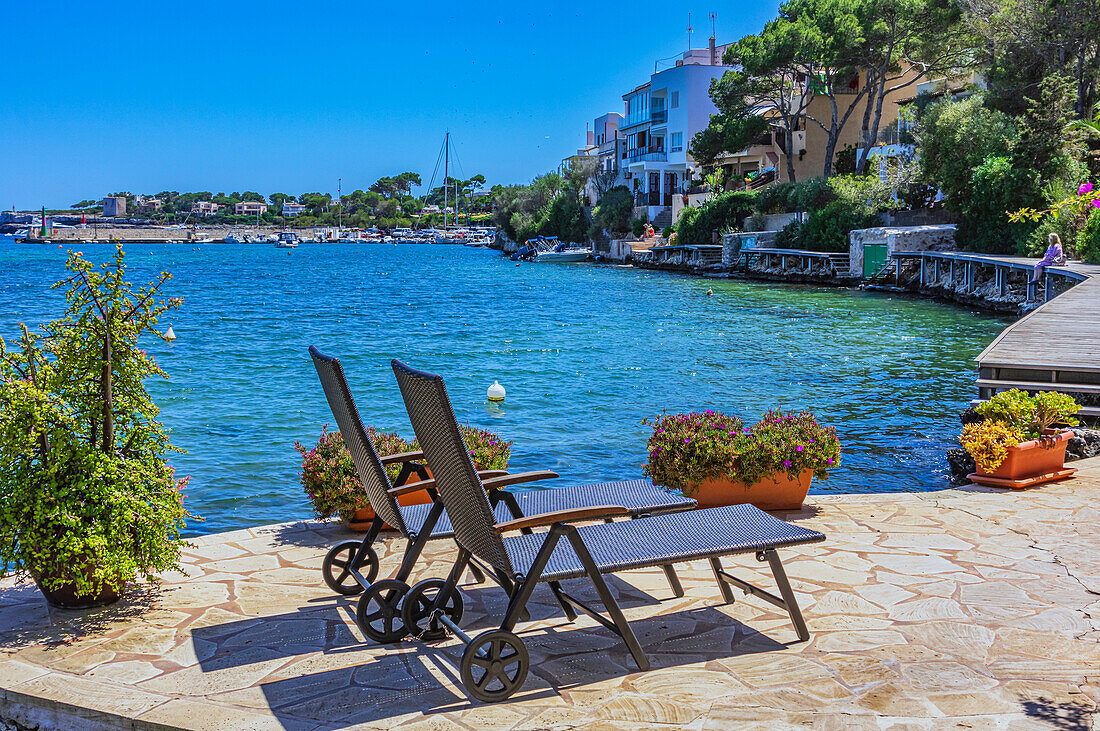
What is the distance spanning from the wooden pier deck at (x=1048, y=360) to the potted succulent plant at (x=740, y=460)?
482 cm

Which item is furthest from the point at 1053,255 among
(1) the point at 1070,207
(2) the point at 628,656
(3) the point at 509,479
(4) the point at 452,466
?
(4) the point at 452,466

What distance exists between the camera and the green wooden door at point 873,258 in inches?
1543

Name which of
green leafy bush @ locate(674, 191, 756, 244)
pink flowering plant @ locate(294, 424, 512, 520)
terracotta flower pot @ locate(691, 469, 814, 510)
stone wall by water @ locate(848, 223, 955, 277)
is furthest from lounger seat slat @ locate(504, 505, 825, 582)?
green leafy bush @ locate(674, 191, 756, 244)

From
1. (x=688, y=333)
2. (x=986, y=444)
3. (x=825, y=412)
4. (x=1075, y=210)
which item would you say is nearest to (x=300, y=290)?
(x=688, y=333)

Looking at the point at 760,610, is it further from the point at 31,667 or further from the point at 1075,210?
the point at 1075,210

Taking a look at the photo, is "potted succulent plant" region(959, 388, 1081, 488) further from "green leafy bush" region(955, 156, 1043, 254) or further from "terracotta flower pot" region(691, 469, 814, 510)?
"green leafy bush" region(955, 156, 1043, 254)

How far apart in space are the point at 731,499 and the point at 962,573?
162cm

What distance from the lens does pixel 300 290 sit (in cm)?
5747

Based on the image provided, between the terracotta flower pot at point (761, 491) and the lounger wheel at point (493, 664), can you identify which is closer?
the lounger wheel at point (493, 664)

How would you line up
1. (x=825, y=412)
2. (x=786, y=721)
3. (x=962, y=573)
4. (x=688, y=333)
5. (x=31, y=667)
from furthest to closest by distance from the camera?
(x=688, y=333)
(x=825, y=412)
(x=962, y=573)
(x=31, y=667)
(x=786, y=721)

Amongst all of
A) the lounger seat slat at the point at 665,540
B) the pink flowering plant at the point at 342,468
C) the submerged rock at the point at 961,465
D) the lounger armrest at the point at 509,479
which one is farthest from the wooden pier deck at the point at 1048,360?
the lounger armrest at the point at 509,479

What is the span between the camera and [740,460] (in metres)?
6.07

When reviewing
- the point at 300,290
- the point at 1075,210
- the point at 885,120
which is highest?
Answer: the point at 885,120

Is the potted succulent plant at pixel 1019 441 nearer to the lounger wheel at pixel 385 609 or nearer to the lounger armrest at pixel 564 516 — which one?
the lounger armrest at pixel 564 516
